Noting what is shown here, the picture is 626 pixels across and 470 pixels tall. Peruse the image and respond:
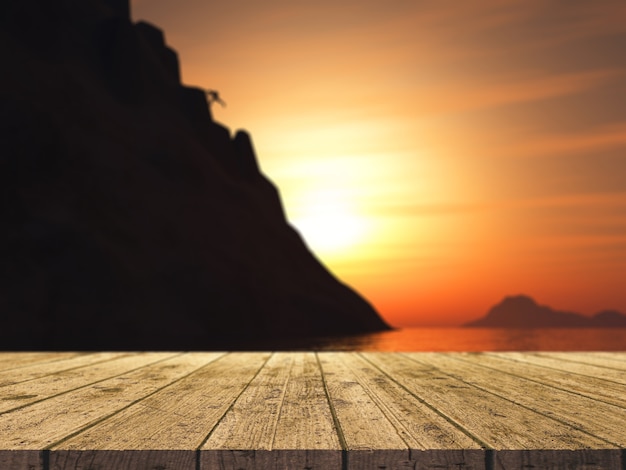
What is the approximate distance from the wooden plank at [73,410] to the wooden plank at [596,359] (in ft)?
9.92

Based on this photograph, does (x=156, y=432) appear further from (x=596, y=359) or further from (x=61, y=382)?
(x=596, y=359)

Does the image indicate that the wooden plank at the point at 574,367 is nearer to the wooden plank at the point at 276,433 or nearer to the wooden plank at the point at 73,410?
the wooden plank at the point at 276,433

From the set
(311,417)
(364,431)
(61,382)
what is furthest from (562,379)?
(61,382)

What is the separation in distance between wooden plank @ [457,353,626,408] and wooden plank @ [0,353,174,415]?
262 cm

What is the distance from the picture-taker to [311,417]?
2922mm

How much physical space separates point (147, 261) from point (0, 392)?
196ft

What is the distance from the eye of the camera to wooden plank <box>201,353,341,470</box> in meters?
2.31

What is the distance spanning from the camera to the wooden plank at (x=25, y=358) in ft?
17.0

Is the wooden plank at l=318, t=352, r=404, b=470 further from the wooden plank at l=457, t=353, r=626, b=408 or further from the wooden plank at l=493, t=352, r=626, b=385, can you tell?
the wooden plank at l=493, t=352, r=626, b=385

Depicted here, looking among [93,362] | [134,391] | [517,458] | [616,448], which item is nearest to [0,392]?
[134,391]

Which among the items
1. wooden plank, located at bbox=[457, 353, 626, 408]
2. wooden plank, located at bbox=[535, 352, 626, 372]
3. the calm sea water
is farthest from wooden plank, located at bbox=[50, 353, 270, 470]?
the calm sea water

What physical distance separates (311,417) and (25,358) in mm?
3689

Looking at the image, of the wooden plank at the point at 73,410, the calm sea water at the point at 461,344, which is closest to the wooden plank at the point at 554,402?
the wooden plank at the point at 73,410

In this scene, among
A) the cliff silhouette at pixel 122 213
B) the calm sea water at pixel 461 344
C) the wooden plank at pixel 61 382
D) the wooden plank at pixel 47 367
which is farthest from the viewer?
the cliff silhouette at pixel 122 213
